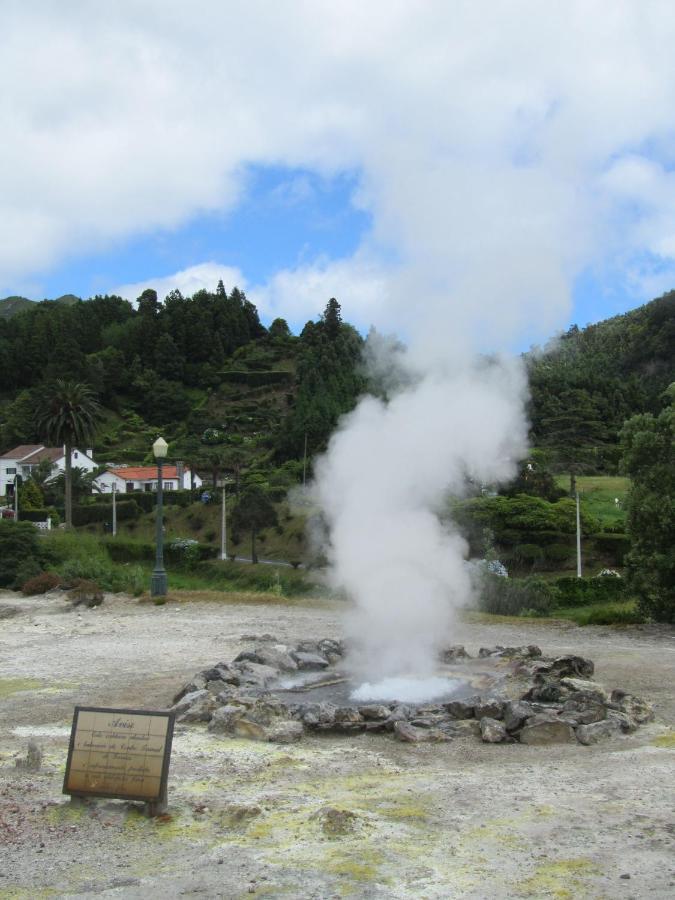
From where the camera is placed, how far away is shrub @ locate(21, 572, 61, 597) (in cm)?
2558

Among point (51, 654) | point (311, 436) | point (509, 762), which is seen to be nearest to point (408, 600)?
point (509, 762)

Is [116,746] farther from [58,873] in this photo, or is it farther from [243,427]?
[243,427]

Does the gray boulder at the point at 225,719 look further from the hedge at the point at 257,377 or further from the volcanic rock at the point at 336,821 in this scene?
the hedge at the point at 257,377

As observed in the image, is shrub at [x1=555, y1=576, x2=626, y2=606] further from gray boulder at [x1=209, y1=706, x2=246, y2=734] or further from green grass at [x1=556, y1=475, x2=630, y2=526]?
gray boulder at [x1=209, y1=706, x2=246, y2=734]

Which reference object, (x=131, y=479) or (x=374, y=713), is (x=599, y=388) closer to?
(x=131, y=479)

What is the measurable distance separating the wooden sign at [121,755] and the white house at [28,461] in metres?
74.8

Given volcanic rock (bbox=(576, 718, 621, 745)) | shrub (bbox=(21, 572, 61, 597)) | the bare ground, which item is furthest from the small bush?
volcanic rock (bbox=(576, 718, 621, 745))

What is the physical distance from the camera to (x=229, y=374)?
112m

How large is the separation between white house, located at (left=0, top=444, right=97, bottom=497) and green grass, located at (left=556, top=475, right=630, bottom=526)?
153 ft

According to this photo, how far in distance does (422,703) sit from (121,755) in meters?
5.35

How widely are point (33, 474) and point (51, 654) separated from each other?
6223 cm

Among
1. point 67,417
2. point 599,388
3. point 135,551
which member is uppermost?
point 599,388

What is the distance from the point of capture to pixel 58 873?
614cm

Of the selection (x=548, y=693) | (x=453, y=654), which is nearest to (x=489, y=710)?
(x=548, y=693)
